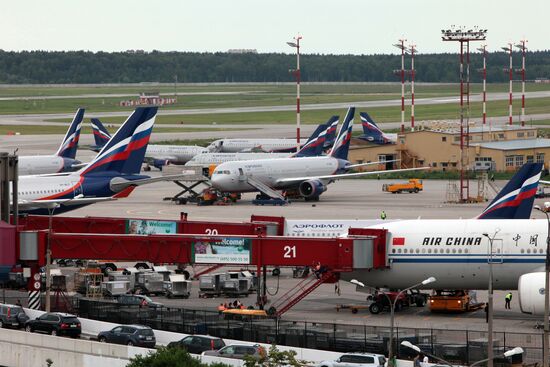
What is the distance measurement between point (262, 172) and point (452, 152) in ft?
118

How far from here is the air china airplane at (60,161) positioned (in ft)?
415

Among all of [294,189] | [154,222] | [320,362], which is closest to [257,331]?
[320,362]

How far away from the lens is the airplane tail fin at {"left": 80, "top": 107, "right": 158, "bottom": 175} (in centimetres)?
8519

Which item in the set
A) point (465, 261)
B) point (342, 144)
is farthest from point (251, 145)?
point (465, 261)

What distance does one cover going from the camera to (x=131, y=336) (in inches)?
2039

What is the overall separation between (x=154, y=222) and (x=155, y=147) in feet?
309

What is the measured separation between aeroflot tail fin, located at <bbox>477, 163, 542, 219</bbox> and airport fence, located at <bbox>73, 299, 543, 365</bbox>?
16.0 m

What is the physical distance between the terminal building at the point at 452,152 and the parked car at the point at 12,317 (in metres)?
88.4

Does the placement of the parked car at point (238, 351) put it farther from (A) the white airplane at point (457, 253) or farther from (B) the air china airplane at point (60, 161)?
(B) the air china airplane at point (60, 161)

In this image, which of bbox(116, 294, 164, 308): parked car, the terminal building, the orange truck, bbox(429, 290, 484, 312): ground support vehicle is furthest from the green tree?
the terminal building

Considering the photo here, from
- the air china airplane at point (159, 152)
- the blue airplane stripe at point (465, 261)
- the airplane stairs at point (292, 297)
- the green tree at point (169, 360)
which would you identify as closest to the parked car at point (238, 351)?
the green tree at point (169, 360)

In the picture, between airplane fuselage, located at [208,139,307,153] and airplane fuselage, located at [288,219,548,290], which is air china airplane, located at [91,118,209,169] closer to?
airplane fuselage, located at [208,139,307,153]

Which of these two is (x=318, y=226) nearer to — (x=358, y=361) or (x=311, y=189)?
(x=358, y=361)

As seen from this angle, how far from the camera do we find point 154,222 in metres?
70.3
